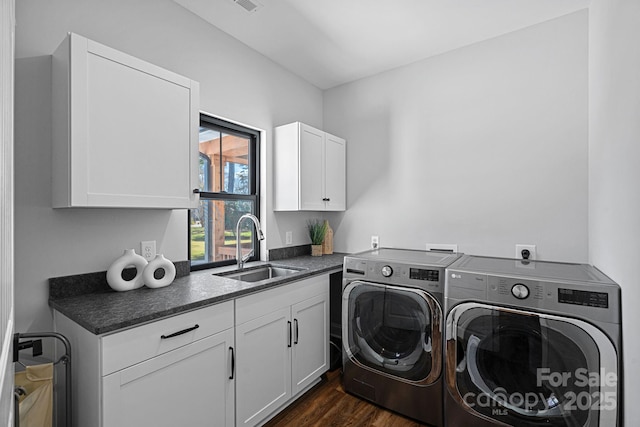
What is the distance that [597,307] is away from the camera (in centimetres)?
144

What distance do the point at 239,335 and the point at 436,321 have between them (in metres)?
1.15

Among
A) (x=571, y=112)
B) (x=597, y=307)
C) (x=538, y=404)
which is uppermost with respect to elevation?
(x=571, y=112)

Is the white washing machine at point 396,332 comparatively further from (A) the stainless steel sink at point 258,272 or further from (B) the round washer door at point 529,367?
(A) the stainless steel sink at point 258,272

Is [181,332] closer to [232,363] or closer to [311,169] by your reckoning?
[232,363]

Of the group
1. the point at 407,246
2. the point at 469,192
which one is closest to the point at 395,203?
the point at 407,246

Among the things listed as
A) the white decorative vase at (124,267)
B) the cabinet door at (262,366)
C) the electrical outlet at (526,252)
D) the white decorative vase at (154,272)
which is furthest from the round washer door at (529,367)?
the white decorative vase at (124,267)

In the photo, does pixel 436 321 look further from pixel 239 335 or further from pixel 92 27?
pixel 92 27

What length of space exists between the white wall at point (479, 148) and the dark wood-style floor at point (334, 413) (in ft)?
4.33

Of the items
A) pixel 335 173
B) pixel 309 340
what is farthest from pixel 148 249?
pixel 335 173

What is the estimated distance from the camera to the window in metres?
2.29

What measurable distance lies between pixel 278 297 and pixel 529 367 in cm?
139

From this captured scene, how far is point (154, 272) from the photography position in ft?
5.78

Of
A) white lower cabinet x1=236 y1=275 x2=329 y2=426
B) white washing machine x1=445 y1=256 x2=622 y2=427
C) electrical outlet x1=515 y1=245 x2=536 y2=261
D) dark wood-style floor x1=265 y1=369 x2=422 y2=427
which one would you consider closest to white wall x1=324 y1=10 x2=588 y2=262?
electrical outlet x1=515 y1=245 x2=536 y2=261

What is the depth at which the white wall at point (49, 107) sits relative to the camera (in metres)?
1.44
